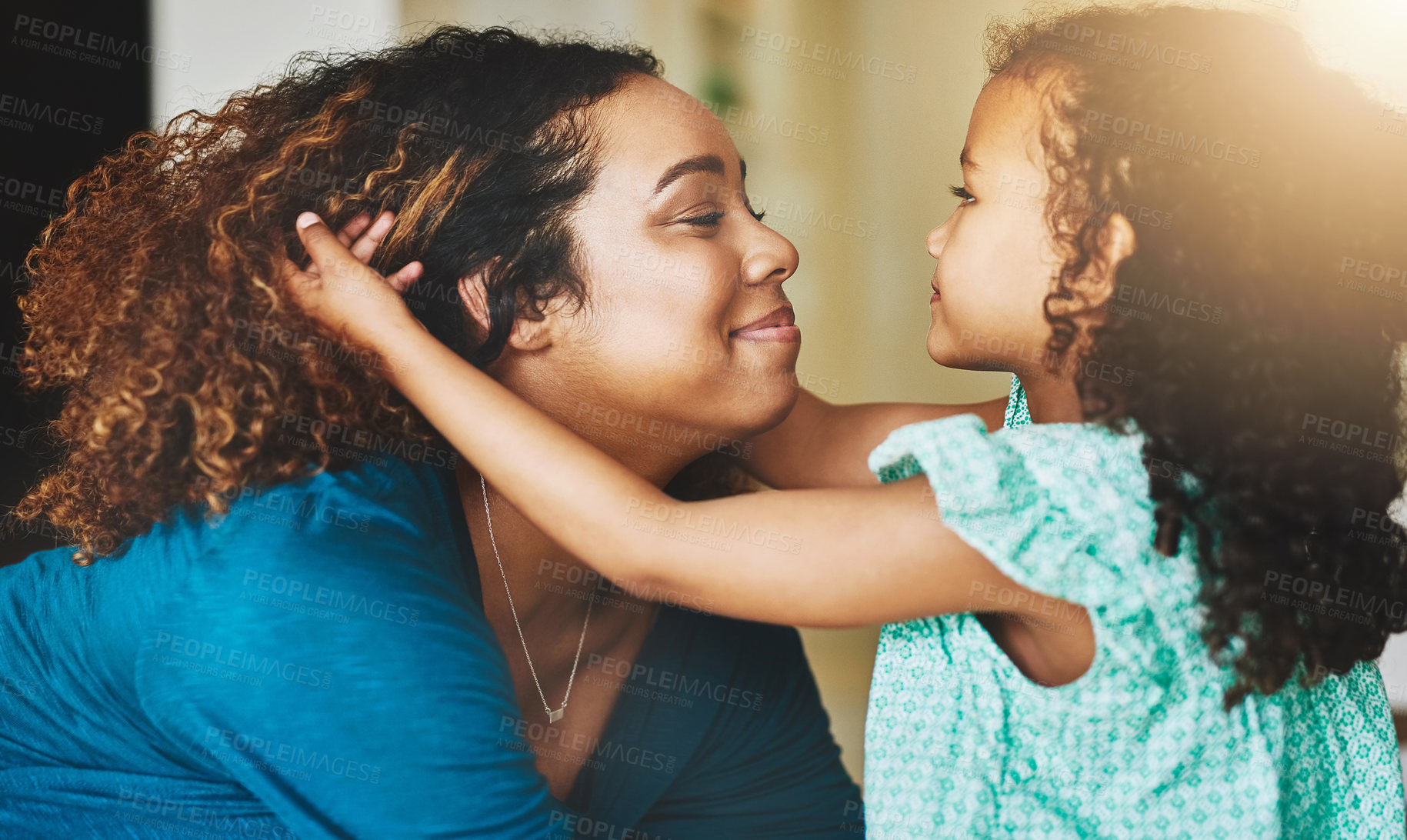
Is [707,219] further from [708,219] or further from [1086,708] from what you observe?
[1086,708]

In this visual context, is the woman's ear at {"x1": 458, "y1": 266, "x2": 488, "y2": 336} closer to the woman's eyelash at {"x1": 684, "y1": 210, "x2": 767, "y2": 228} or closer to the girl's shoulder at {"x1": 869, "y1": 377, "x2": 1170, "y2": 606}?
the woman's eyelash at {"x1": 684, "y1": 210, "x2": 767, "y2": 228}

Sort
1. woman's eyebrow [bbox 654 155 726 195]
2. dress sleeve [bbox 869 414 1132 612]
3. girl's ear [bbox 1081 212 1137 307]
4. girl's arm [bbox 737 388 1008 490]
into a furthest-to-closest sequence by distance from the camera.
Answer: girl's arm [bbox 737 388 1008 490], woman's eyebrow [bbox 654 155 726 195], girl's ear [bbox 1081 212 1137 307], dress sleeve [bbox 869 414 1132 612]

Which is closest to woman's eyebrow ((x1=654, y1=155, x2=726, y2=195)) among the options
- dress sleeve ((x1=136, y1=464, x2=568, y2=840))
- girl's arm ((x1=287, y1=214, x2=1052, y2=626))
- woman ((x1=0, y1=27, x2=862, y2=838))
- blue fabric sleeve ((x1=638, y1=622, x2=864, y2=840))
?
woman ((x1=0, y1=27, x2=862, y2=838))

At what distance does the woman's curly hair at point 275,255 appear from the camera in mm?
950

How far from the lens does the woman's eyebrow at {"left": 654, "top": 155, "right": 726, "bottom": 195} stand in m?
1.03

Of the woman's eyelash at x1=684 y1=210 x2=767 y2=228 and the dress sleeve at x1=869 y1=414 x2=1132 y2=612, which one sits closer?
the dress sleeve at x1=869 y1=414 x2=1132 y2=612

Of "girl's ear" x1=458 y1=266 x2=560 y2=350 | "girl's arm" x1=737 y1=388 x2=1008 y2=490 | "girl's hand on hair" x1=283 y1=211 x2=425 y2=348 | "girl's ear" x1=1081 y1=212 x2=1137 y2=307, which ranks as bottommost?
"girl's arm" x1=737 y1=388 x2=1008 y2=490

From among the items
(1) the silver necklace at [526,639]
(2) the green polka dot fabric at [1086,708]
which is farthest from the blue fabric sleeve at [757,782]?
(2) the green polka dot fabric at [1086,708]

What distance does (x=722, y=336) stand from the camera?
104 centimetres

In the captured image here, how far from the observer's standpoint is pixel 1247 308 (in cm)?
87

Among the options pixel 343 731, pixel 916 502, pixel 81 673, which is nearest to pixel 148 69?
pixel 81 673

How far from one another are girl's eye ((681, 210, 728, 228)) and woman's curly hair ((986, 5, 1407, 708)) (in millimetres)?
316

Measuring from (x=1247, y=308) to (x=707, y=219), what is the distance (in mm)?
493

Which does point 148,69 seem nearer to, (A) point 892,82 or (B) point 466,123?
(B) point 466,123
